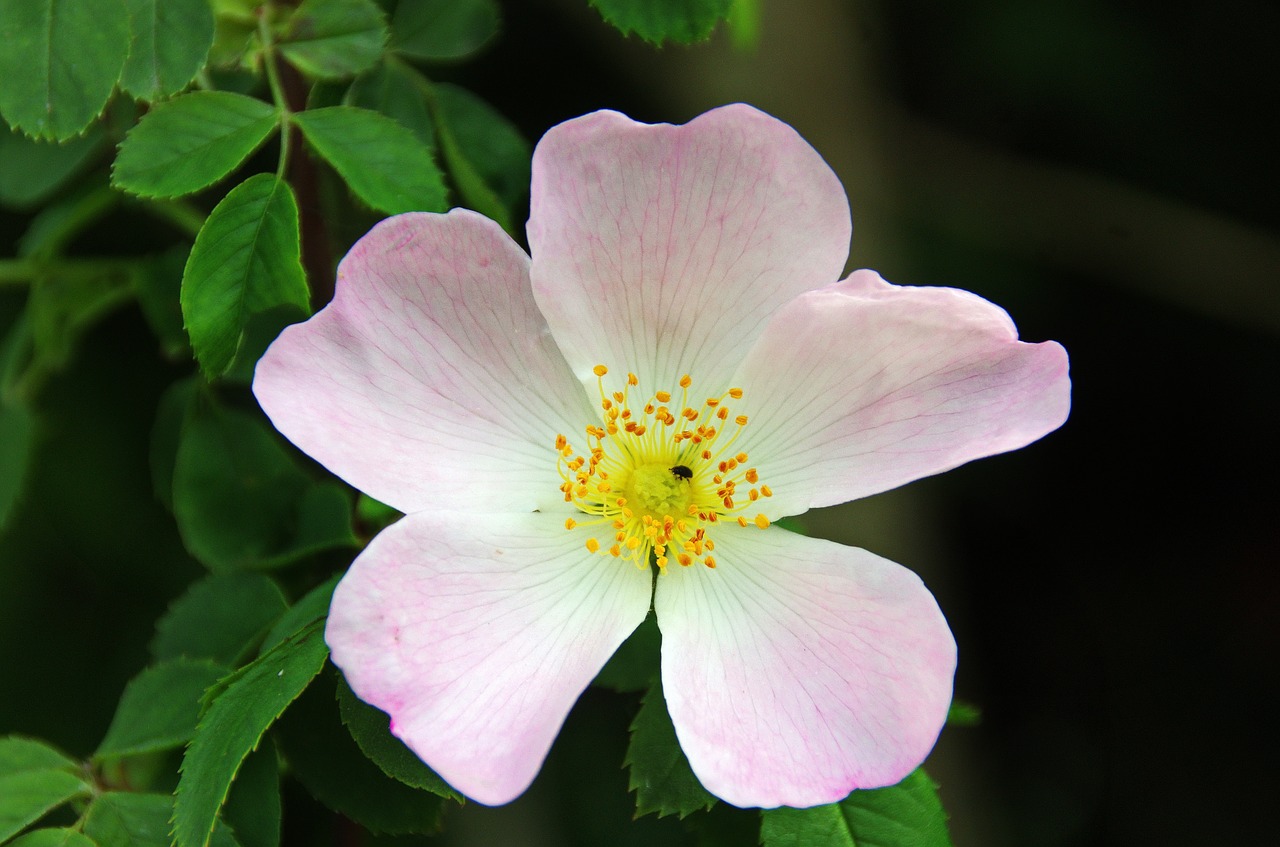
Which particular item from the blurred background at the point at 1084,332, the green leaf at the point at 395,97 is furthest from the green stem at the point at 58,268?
the blurred background at the point at 1084,332

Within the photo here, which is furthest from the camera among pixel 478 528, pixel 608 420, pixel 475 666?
pixel 608 420

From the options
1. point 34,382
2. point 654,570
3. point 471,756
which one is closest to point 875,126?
point 654,570

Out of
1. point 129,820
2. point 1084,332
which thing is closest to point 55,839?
point 129,820

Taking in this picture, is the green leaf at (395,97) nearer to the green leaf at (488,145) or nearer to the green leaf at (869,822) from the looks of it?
the green leaf at (488,145)

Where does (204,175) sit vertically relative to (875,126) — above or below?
above

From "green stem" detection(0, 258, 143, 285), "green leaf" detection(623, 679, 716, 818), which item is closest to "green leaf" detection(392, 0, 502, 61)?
"green stem" detection(0, 258, 143, 285)

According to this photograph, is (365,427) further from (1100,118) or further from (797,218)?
(1100,118)

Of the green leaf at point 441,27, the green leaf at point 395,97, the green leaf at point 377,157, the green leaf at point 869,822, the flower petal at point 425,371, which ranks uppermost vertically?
the green leaf at point 441,27
